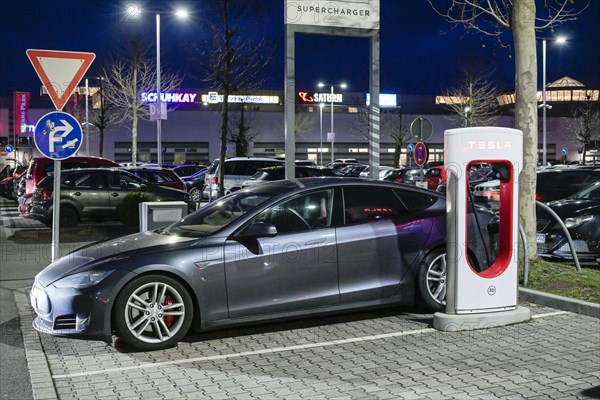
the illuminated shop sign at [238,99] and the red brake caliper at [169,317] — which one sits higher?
the illuminated shop sign at [238,99]

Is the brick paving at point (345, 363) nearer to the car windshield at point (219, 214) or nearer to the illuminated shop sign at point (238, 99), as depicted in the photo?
the car windshield at point (219, 214)

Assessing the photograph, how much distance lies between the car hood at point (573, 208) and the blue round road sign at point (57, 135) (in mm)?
7213

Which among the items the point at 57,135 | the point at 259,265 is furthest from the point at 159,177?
the point at 259,265

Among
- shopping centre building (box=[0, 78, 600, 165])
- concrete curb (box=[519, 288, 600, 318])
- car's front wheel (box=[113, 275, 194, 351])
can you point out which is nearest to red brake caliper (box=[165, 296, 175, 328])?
car's front wheel (box=[113, 275, 194, 351])

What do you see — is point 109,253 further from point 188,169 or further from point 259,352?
point 188,169

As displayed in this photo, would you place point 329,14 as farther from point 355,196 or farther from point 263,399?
point 263,399

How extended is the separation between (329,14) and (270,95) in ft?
193

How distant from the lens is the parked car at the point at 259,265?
6.16m

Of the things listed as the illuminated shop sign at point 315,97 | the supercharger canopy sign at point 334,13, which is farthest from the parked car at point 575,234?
the illuminated shop sign at point 315,97

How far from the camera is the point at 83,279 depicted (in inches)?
243

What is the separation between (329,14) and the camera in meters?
12.2

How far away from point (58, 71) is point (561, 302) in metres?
6.86

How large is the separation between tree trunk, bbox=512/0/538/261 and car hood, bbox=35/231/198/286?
500cm

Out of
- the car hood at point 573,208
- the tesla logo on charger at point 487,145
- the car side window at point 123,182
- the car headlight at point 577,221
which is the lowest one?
the car headlight at point 577,221
